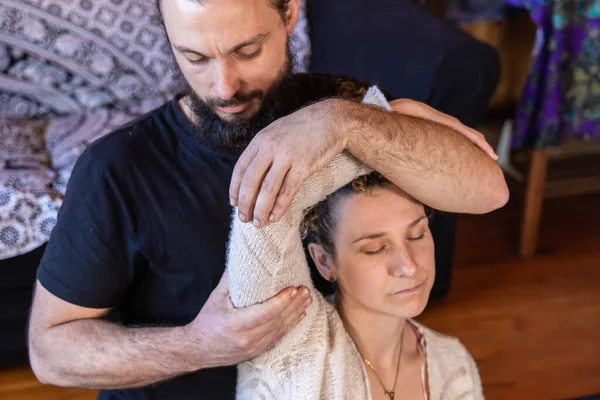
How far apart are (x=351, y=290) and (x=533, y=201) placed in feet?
4.16

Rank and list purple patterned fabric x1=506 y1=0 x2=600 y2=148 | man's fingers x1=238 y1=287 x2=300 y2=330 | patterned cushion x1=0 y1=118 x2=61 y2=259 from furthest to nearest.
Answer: purple patterned fabric x1=506 y1=0 x2=600 y2=148 → patterned cushion x1=0 y1=118 x2=61 y2=259 → man's fingers x1=238 y1=287 x2=300 y2=330

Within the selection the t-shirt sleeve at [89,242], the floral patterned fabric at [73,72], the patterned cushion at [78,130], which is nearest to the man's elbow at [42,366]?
the t-shirt sleeve at [89,242]

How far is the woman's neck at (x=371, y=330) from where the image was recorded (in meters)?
1.17

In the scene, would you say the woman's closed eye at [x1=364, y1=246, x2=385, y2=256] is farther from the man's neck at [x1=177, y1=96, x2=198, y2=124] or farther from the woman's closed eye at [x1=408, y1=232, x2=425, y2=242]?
the man's neck at [x1=177, y1=96, x2=198, y2=124]

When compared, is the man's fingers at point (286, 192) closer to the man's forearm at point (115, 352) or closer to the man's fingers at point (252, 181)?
the man's fingers at point (252, 181)

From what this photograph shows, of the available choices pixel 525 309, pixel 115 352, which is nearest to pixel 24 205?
pixel 115 352

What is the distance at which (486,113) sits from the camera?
2.93 meters

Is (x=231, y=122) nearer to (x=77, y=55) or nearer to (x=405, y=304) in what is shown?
(x=405, y=304)

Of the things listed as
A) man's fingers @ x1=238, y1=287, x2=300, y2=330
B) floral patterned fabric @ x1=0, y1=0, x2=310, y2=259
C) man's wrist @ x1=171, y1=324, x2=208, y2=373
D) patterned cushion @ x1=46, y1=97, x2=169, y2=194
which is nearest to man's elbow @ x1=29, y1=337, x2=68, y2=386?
man's wrist @ x1=171, y1=324, x2=208, y2=373

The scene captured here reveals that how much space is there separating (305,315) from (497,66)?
983 mm

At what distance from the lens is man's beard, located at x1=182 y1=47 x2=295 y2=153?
110cm

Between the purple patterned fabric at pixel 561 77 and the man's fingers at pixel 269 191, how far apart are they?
1.34 m

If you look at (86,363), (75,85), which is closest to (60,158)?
(75,85)

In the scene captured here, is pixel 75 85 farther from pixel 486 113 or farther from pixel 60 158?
pixel 486 113
